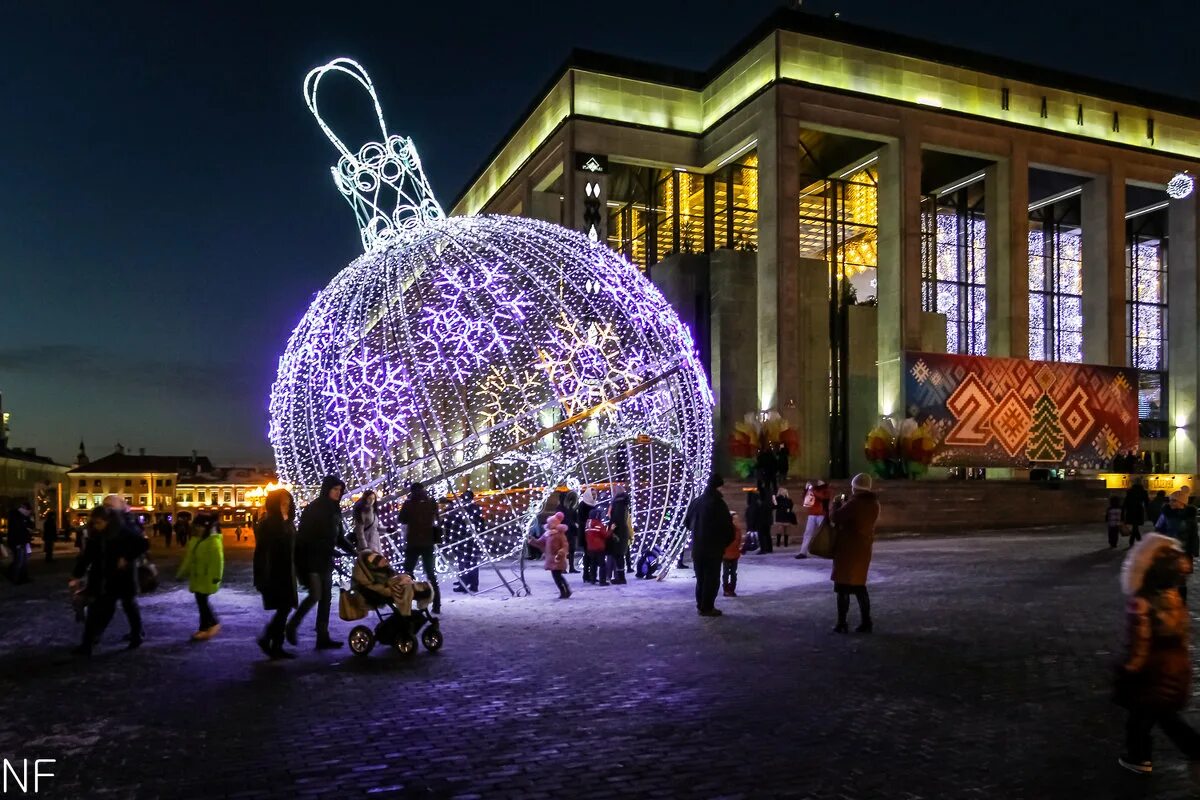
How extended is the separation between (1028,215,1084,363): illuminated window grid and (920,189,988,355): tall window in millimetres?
4321

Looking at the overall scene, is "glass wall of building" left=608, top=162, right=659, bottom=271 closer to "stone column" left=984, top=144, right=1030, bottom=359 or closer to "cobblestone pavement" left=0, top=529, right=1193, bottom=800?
"stone column" left=984, top=144, right=1030, bottom=359

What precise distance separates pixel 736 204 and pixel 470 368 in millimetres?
30460

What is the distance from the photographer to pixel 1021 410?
3500 cm

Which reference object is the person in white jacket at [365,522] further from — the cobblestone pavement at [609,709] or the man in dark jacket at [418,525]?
the cobblestone pavement at [609,709]

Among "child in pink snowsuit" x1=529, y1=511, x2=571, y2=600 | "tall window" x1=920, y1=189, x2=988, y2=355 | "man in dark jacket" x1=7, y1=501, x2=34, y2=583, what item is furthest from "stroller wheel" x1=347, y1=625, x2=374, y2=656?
"tall window" x1=920, y1=189, x2=988, y2=355

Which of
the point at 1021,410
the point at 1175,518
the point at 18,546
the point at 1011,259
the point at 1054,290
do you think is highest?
the point at 1054,290

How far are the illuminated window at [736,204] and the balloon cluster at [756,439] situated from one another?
11.6 m

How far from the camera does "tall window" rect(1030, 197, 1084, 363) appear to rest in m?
46.2

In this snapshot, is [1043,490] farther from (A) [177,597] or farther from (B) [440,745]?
(B) [440,745]

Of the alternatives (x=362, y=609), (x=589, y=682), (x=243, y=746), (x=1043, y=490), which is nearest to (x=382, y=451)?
(x=362, y=609)

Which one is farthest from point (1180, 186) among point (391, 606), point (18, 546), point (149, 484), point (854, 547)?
point (149, 484)

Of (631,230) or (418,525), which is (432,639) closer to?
(418,525)

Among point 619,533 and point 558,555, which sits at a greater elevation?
point 619,533

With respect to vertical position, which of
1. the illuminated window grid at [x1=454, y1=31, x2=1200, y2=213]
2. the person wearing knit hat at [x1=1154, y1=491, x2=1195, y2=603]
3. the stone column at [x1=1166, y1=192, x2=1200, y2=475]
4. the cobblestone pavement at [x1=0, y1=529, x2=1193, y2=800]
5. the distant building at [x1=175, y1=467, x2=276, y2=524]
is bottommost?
the distant building at [x1=175, y1=467, x2=276, y2=524]
